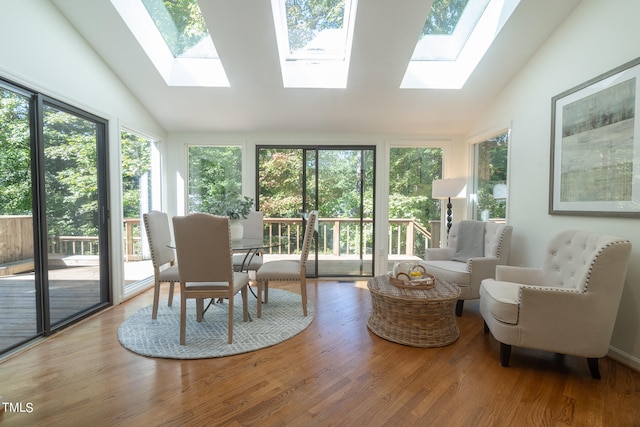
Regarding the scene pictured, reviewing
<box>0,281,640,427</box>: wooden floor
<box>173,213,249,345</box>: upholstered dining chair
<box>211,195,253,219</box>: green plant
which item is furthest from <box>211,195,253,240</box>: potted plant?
<box>0,281,640,427</box>: wooden floor

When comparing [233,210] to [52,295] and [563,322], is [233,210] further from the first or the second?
[563,322]

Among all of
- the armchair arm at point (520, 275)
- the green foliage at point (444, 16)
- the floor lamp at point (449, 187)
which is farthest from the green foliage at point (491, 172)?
the green foliage at point (444, 16)

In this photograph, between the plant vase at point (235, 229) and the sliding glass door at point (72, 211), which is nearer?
the sliding glass door at point (72, 211)

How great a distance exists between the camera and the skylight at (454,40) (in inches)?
108

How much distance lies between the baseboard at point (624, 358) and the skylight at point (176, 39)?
438 centimetres

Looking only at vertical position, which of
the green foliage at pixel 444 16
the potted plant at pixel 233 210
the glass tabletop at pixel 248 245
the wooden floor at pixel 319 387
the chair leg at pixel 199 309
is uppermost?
the green foliage at pixel 444 16

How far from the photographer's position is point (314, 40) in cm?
314

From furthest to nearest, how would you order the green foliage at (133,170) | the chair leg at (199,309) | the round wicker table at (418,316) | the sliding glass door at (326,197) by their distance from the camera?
the sliding glass door at (326,197), the green foliage at (133,170), the chair leg at (199,309), the round wicker table at (418,316)

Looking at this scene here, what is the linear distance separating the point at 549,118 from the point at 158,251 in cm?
399

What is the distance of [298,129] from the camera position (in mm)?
4043

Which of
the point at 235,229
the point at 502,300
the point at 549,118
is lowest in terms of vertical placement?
the point at 502,300

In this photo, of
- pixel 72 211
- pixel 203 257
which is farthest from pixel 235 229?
pixel 72 211

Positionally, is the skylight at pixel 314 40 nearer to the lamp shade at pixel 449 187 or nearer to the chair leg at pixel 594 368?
the lamp shade at pixel 449 187

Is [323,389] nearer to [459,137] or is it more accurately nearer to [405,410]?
[405,410]
